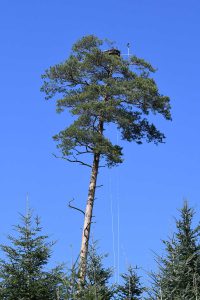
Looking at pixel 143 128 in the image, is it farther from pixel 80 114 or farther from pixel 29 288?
pixel 29 288

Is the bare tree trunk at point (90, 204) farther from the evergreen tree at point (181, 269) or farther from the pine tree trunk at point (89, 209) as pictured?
the evergreen tree at point (181, 269)

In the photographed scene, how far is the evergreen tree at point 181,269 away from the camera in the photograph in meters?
12.0

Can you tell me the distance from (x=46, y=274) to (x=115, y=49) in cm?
1277

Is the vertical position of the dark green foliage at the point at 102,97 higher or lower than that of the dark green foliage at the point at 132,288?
higher

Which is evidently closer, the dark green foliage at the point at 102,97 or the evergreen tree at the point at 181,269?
the evergreen tree at the point at 181,269

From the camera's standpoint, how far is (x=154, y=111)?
951 inches

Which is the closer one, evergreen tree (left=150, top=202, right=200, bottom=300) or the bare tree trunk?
evergreen tree (left=150, top=202, right=200, bottom=300)

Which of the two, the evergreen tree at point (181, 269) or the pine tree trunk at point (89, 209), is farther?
the pine tree trunk at point (89, 209)

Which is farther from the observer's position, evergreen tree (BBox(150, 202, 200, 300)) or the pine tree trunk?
the pine tree trunk

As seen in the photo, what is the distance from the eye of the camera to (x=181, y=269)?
540 inches

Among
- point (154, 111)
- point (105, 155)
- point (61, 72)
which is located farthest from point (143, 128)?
point (61, 72)

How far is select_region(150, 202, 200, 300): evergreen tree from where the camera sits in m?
12.0

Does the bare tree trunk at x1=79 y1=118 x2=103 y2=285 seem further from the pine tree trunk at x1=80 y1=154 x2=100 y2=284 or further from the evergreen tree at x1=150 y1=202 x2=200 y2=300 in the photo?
the evergreen tree at x1=150 y1=202 x2=200 y2=300

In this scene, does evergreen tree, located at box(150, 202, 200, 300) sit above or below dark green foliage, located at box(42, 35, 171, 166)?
below
